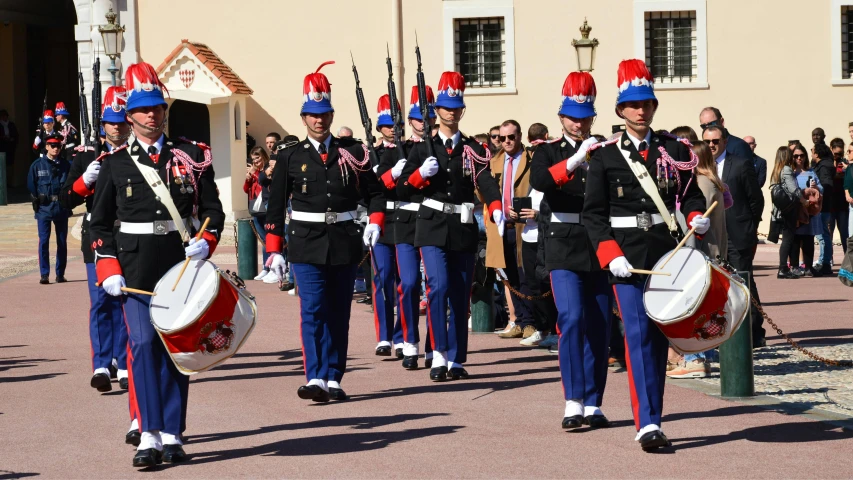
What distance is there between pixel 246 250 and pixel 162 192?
11573 millimetres

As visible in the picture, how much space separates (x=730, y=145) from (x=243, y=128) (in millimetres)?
17862

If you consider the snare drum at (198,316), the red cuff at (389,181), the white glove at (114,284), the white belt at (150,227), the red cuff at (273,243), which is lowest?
the snare drum at (198,316)

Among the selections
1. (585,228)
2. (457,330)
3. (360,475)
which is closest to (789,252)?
(457,330)

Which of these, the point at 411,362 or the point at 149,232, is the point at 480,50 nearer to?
the point at 411,362

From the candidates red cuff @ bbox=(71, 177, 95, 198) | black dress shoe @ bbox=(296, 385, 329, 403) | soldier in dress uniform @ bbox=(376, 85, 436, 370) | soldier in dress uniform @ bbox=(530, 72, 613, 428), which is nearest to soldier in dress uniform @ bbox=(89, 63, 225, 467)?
black dress shoe @ bbox=(296, 385, 329, 403)

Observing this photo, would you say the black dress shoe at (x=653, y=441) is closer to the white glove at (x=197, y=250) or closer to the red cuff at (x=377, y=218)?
the white glove at (x=197, y=250)

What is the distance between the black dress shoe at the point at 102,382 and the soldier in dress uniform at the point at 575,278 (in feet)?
11.4

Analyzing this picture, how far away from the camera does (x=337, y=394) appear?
Result: 31.4ft

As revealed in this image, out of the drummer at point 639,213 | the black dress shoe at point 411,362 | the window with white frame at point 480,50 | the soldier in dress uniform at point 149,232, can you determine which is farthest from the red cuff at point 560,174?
the window with white frame at point 480,50

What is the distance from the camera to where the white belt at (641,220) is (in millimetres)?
7719

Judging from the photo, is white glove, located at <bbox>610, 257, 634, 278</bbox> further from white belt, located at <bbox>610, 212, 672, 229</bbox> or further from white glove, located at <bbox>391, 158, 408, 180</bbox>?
white glove, located at <bbox>391, 158, 408, 180</bbox>

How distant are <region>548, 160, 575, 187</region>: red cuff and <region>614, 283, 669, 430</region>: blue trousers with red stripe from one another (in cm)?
81

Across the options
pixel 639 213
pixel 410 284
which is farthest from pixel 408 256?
pixel 639 213

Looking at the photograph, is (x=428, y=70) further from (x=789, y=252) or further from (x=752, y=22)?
(x=789, y=252)
